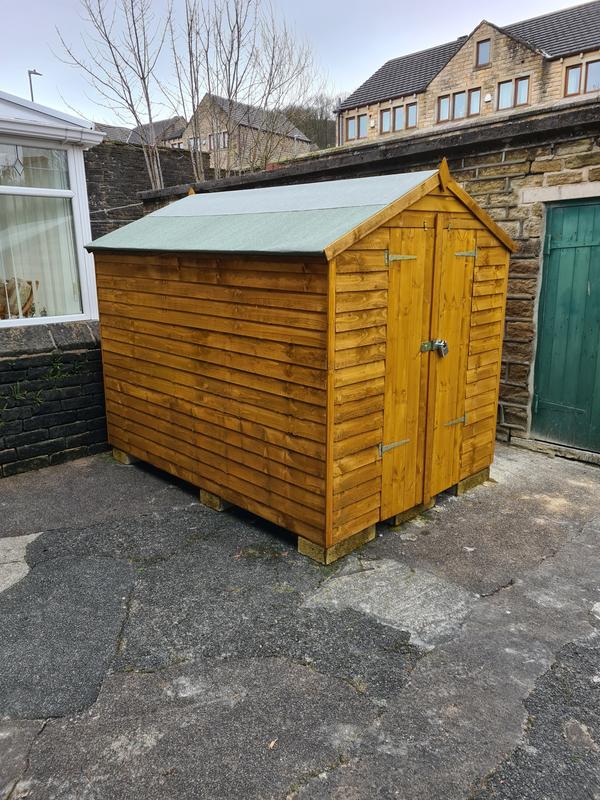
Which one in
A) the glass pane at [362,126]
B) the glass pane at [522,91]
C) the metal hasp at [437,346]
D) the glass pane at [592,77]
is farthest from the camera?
the glass pane at [362,126]

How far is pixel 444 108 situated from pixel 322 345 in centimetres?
3156

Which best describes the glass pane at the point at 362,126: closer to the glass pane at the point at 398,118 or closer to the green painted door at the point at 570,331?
the glass pane at the point at 398,118

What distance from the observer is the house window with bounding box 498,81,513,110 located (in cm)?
2795

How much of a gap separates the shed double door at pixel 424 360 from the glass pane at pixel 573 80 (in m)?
27.0

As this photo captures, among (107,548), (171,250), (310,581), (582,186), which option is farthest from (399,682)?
(582,186)

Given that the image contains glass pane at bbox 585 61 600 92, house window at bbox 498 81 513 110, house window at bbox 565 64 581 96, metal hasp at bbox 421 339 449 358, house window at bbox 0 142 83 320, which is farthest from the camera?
house window at bbox 498 81 513 110

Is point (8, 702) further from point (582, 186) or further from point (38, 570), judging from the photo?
point (582, 186)

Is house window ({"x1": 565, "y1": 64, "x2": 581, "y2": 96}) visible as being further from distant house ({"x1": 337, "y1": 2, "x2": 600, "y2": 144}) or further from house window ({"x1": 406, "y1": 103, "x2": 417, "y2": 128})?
house window ({"x1": 406, "y1": 103, "x2": 417, "y2": 128})

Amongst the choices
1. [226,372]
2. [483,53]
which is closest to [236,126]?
[226,372]

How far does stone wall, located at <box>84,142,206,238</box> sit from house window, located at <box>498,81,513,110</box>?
822 inches

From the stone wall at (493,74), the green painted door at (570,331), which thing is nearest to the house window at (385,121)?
the stone wall at (493,74)

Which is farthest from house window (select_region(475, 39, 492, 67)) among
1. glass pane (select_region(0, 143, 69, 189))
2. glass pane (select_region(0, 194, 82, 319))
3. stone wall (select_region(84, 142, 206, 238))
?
glass pane (select_region(0, 194, 82, 319))

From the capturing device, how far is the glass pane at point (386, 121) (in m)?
32.3

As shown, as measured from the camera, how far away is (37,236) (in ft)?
19.9
